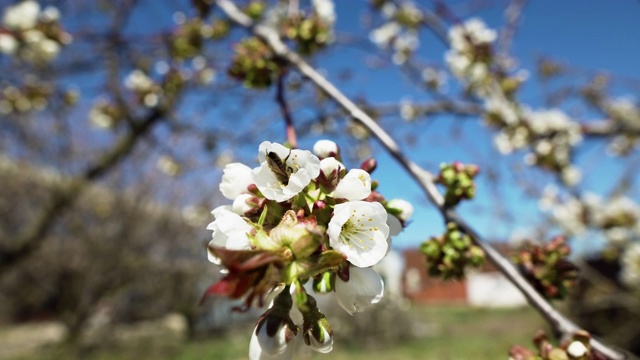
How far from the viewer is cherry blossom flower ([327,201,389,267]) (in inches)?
24.4

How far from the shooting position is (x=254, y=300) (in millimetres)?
524

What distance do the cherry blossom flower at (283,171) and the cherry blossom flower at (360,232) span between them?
0.21 ft

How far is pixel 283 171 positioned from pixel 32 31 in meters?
2.71

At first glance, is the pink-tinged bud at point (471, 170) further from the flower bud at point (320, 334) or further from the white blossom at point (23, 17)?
the white blossom at point (23, 17)

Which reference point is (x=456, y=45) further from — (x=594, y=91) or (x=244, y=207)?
(x=244, y=207)

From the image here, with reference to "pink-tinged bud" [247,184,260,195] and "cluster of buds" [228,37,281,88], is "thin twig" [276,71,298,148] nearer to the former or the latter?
"cluster of buds" [228,37,281,88]

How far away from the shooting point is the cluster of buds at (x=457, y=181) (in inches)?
39.4

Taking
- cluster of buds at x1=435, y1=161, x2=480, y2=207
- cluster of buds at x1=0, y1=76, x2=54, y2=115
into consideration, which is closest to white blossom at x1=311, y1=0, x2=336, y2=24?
cluster of buds at x1=435, y1=161, x2=480, y2=207

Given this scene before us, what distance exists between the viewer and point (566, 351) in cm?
83

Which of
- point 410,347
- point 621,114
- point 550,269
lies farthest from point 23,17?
point 410,347

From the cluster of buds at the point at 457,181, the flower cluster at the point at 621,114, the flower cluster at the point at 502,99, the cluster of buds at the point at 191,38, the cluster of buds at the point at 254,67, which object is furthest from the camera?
the flower cluster at the point at 621,114

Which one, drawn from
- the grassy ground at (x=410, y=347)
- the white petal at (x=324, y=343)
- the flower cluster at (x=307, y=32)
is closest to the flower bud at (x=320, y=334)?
the white petal at (x=324, y=343)

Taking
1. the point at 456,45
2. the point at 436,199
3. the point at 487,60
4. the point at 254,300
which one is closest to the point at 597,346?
the point at 436,199

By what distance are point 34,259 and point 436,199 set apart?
13398 mm
